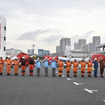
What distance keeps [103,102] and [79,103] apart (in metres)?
0.87

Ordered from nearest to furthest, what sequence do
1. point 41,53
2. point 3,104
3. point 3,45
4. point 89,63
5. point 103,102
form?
point 3,104 < point 103,102 < point 89,63 < point 3,45 < point 41,53

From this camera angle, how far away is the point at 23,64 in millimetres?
20109

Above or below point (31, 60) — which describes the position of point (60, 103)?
below

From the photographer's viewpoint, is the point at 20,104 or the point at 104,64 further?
the point at 104,64

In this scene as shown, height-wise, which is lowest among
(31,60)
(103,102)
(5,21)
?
(103,102)

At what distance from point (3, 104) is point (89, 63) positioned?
13512 mm

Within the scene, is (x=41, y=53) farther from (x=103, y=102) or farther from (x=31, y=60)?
(x=103, y=102)

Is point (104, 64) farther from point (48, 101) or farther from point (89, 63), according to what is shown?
point (48, 101)

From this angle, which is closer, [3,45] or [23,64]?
[23,64]

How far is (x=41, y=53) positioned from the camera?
13238cm

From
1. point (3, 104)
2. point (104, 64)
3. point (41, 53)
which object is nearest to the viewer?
point (3, 104)

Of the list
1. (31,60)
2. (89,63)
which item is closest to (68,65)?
(89,63)

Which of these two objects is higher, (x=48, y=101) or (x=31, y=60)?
(x=31, y=60)

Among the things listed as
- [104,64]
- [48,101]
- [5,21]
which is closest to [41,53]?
[5,21]
